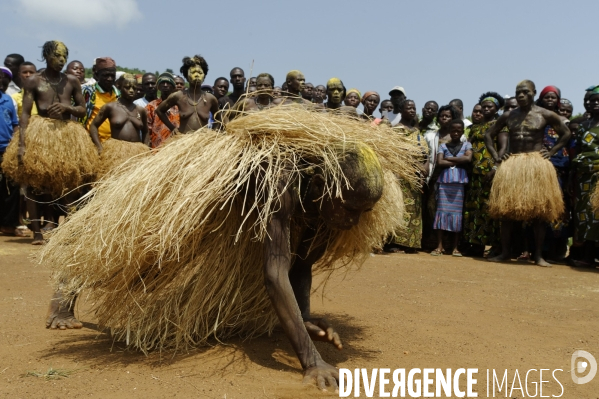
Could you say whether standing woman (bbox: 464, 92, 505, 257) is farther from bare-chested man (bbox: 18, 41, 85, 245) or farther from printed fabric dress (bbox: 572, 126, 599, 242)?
bare-chested man (bbox: 18, 41, 85, 245)

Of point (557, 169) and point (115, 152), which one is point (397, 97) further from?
point (115, 152)

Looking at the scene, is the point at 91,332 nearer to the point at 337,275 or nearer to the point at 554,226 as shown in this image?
the point at 337,275

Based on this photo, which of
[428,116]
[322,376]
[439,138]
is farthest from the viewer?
[428,116]

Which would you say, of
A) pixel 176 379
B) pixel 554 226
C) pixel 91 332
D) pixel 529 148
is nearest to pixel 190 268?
pixel 176 379

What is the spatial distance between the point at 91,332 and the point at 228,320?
36.0 inches

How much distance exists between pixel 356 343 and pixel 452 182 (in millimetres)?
4626

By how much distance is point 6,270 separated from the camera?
539cm

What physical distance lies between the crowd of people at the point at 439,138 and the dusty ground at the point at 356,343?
1570 mm

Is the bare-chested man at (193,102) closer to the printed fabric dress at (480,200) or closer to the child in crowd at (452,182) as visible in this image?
the child in crowd at (452,182)

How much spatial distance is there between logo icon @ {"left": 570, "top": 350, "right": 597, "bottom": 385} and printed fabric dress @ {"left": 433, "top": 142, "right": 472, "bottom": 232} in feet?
14.2

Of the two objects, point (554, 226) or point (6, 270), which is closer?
point (6, 270)

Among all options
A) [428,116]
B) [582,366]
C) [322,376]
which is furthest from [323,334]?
[428,116]

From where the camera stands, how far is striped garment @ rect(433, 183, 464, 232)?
25.5ft

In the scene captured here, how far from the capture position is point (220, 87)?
9.07m
